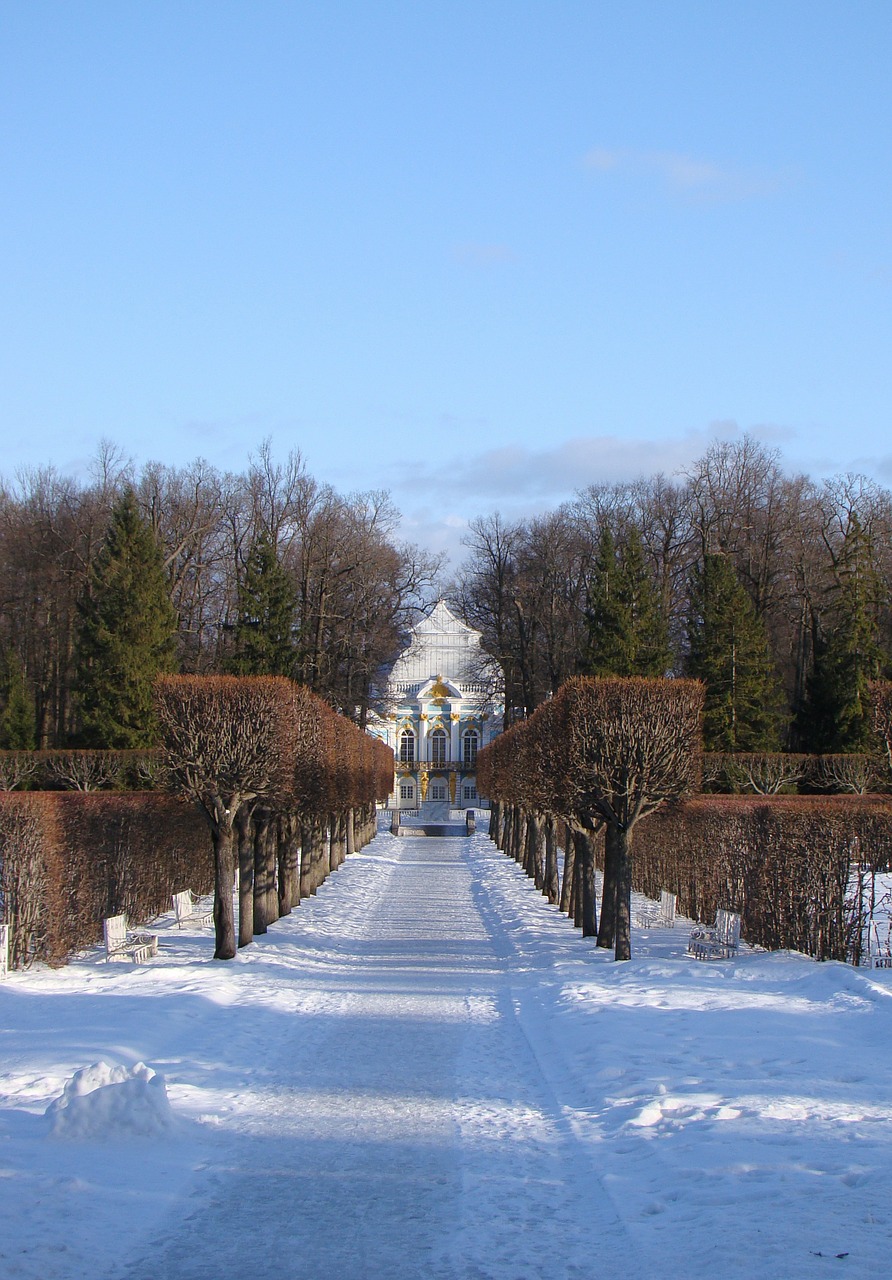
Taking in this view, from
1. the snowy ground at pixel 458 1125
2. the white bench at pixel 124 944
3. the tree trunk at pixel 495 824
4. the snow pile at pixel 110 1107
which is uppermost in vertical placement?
the snow pile at pixel 110 1107

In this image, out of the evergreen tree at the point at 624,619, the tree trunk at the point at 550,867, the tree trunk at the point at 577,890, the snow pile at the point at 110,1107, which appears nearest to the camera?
the snow pile at the point at 110,1107

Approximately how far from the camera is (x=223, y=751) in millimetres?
17281

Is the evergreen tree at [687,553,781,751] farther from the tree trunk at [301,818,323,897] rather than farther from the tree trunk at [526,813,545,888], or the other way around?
the tree trunk at [301,818,323,897]

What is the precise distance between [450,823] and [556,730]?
44465 mm

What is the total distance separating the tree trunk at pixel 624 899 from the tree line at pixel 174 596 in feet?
84.8

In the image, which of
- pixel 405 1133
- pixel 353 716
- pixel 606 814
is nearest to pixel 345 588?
pixel 353 716

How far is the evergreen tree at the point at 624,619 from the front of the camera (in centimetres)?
4672

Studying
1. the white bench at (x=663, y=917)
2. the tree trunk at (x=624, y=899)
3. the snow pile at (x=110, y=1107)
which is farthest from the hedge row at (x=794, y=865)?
the snow pile at (x=110, y=1107)

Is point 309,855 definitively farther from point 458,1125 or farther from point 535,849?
point 458,1125

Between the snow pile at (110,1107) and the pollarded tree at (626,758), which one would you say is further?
the pollarded tree at (626,758)

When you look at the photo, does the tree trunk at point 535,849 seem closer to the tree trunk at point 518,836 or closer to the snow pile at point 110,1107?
the tree trunk at point 518,836

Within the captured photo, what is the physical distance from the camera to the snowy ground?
5855 mm

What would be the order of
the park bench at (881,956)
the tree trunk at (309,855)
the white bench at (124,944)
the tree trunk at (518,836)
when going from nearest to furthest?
the park bench at (881,956) → the white bench at (124,944) → the tree trunk at (309,855) → the tree trunk at (518,836)

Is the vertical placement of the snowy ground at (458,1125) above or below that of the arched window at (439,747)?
below
